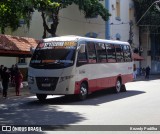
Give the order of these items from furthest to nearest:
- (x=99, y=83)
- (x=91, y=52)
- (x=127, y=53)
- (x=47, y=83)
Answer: (x=127, y=53)
(x=99, y=83)
(x=91, y=52)
(x=47, y=83)

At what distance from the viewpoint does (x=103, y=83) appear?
68.1 ft

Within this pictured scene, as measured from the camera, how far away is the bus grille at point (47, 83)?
683 inches

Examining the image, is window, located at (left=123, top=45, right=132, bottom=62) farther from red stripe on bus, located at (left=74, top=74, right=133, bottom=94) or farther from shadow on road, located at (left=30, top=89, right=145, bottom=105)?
shadow on road, located at (left=30, top=89, right=145, bottom=105)

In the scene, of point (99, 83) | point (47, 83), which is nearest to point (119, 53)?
point (99, 83)

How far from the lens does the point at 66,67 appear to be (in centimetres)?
1733

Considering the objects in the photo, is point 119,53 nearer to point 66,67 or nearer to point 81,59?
point 81,59

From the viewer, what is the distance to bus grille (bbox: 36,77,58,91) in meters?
17.3

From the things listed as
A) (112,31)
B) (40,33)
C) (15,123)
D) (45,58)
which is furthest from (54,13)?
(15,123)

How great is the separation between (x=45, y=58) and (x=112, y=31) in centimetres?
2431

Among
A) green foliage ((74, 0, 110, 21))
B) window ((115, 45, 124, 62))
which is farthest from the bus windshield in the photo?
green foliage ((74, 0, 110, 21))

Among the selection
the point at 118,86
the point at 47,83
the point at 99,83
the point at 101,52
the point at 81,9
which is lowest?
the point at 118,86

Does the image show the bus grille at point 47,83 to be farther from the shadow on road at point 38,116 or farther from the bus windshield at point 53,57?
the shadow on road at point 38,116

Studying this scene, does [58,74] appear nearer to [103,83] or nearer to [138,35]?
[103,83]

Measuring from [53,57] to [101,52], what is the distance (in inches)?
144
